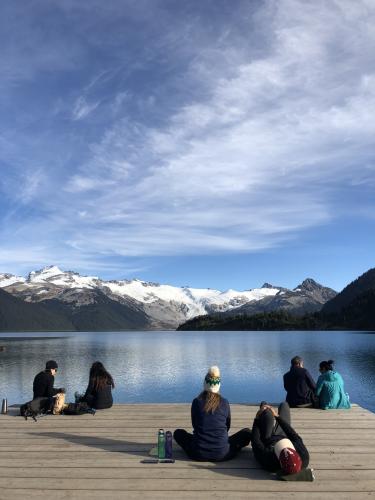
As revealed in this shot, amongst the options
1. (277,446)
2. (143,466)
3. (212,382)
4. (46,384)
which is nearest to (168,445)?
(143,466)

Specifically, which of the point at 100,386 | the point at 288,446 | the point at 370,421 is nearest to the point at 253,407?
the point at 370,421

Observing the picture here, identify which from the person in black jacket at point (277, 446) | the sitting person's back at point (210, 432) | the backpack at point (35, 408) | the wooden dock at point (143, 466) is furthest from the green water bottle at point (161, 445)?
the backpack at point (35, 408)

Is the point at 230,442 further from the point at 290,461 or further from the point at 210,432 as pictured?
the point at 290,461

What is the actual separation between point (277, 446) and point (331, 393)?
10912 millimetres

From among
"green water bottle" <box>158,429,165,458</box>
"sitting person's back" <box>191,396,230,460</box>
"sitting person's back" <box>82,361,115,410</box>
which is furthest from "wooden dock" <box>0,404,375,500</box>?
"sitting person's back" <box>82,361,115,410</box>

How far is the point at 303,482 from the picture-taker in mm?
11805

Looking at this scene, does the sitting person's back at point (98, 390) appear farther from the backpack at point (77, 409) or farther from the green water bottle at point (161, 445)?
the green water bottle at point (161, 445)

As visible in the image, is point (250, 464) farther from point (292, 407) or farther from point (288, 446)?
point (292, 407)

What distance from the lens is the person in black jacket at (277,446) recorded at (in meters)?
12.0

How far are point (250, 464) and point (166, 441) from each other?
2370 millimetres

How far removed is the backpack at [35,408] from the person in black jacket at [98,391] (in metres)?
1.62

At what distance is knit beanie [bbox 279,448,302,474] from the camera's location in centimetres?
1191

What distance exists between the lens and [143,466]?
517 inches

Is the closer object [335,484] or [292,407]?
[335,484]
